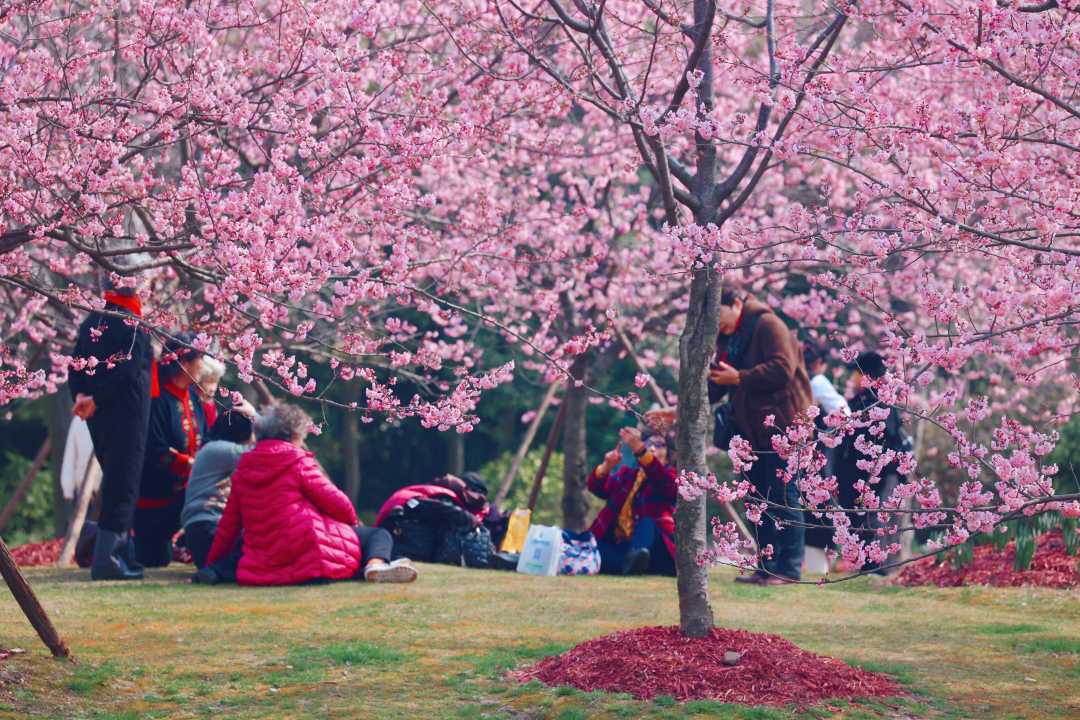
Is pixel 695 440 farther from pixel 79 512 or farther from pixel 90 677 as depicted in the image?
pixel 79 512

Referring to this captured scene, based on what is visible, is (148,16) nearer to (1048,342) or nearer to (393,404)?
(393,404)

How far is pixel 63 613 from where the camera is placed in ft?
24.6

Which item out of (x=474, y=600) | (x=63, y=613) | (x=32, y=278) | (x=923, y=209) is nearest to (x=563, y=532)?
(x=474, y=600)

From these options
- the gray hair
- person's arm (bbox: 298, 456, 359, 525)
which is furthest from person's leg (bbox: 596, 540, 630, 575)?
the gray hair

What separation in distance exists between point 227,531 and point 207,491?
1.37ft

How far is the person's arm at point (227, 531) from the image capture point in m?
8.88

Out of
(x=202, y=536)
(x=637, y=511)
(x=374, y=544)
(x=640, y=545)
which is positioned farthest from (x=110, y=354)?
(x=640, y=545)

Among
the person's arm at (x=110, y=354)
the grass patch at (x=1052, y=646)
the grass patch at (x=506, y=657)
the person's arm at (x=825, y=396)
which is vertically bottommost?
the grass patch at (x=506, y=657)

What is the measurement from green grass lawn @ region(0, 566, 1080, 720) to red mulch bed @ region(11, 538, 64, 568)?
3.25 metres

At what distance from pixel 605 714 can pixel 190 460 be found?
5347 mm

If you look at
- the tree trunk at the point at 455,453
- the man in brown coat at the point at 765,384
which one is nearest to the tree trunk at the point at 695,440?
the man in brown coat at the point at 765,384

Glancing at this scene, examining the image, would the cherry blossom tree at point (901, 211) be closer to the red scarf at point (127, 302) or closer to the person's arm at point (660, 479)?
the red scarf at point (127, 302)

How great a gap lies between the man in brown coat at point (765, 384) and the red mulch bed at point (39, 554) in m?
6.89

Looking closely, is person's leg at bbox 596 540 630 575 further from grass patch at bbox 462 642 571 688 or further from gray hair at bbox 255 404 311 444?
grass patch at bbox 462 642 571 688
